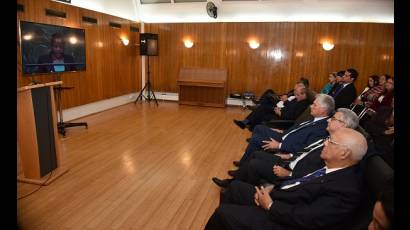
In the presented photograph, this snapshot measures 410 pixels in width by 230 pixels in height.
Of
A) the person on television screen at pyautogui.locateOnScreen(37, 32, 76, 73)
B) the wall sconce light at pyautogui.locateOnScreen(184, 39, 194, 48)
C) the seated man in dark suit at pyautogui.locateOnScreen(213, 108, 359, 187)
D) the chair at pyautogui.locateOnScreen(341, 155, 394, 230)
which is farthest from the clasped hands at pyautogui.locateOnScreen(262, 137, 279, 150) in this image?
the wall sconce light at pyautogui.locateOnScreen(184, 39, 194, 48)

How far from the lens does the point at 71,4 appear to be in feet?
19.7

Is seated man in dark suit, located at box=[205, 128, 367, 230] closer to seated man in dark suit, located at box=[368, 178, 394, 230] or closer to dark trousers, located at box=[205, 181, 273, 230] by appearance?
dark trousers, located at box=[205, 181, 273, 230]

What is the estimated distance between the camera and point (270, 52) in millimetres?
8086

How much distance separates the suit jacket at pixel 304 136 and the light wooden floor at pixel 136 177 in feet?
3.09

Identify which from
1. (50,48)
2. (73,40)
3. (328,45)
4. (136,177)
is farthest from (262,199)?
(328,45)

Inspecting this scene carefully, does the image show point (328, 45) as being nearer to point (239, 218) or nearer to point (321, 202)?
point (321, 202)

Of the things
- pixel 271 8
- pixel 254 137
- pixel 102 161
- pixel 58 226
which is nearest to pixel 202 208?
pixel 254 137

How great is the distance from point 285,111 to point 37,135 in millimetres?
3359

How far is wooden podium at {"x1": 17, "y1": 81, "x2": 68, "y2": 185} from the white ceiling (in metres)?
4.28

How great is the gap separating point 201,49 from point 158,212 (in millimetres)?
6628

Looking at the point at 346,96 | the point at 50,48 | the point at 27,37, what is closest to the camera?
the point at 27,37

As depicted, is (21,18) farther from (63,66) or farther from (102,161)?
(102,161)

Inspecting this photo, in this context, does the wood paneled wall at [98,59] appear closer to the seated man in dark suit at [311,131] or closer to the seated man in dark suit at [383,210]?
the seated man in dark suit at [311,131]

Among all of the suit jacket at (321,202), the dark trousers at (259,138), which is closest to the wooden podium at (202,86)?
the dark trousers at (259,138)
